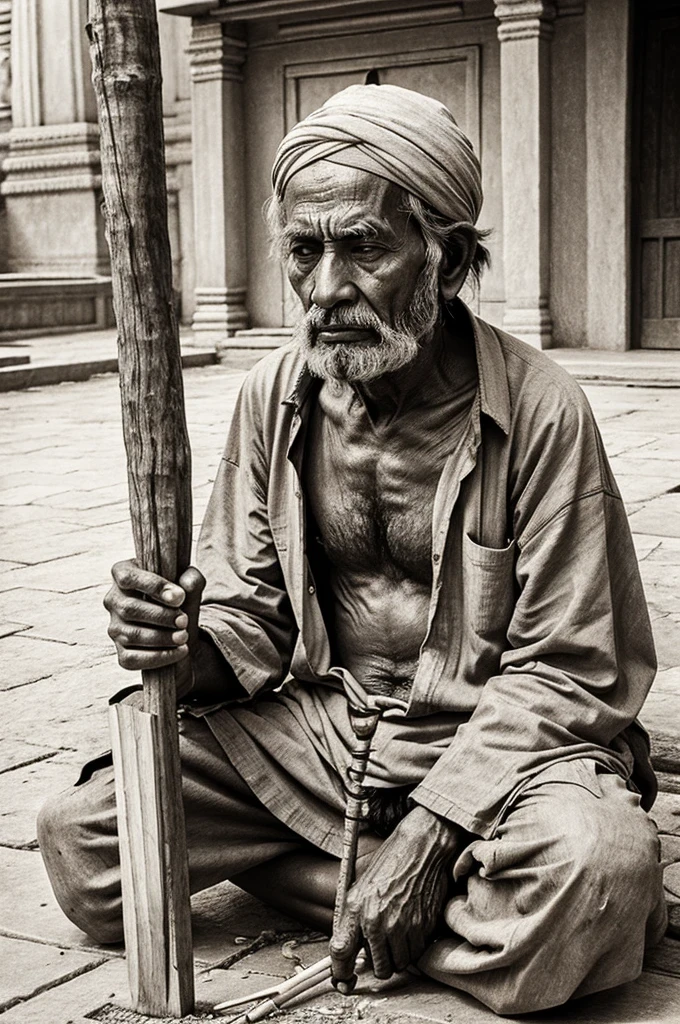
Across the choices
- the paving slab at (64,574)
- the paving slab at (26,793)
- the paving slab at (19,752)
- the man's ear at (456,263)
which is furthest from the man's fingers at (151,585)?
the paving slab at (64,574)

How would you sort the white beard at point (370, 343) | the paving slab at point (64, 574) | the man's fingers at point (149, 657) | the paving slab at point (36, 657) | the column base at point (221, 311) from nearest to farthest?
the man's fingers at point (149, 657) → the white beard at point (370, 343) → the paving slab at point (36, 657) → the paving slab at point (64, 574) → the column base at point (221, 311)

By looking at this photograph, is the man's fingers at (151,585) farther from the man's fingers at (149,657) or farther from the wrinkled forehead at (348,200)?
the wrinkled forehead at (348,200)

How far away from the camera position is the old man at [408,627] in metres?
2.25

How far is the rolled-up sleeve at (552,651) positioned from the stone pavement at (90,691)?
34 centimetres

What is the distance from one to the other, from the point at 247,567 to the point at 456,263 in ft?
2.12

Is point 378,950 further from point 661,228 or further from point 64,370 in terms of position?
point 64,370

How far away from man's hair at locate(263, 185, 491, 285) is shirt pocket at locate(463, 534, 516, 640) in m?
0.48

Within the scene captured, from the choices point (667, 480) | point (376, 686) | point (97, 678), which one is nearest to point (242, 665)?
point (376, 686)

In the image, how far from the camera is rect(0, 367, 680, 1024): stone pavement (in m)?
2.34

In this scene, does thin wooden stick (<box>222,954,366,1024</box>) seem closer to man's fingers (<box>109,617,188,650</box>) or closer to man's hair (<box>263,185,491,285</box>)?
man's fingers (<box>109,617,188,650</box>)

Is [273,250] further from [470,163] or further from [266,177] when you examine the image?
[266,177]

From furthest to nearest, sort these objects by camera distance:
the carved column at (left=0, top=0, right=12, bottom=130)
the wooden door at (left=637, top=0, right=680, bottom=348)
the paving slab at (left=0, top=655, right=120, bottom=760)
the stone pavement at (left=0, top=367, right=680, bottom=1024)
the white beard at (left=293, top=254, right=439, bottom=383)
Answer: the carved column at (left=0, top=0, right=12, bottom=130) < the wooden door at (left=637, top=0, right=680, bottom=348) < the paving slab at (left=0, top=655, right=120, bottom=760) < the white beard at (left=293, top=254, right=439, bottom=383) < the stone pavement at (left=0, top=367, right=680, bottom=1024)

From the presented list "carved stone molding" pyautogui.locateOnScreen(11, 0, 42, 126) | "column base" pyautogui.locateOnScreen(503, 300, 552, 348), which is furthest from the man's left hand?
"carved stone molding" pyautogui.locateOnScreen(11, 0, 42, 126)

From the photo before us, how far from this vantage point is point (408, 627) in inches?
104
